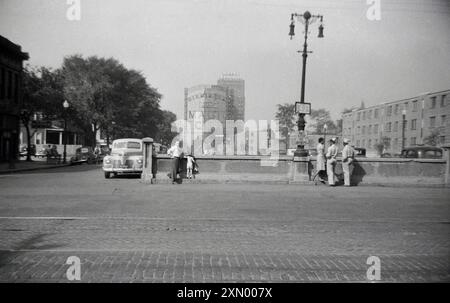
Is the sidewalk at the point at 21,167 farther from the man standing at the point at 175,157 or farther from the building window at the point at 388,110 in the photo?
the building window at the point at 388,110

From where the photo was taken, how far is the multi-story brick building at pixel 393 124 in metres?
49.4

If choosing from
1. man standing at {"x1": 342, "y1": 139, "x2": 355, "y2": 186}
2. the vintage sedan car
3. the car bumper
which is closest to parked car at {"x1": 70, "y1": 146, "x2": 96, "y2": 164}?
the vintage sedan car

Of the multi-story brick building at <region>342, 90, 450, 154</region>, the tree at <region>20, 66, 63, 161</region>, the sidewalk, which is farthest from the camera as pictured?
the multi-story brick building at <region>342, 90, 450, 154</region>

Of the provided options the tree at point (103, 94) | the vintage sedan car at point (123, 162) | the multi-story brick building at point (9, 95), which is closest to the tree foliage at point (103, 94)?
the tree at point (103, 94)

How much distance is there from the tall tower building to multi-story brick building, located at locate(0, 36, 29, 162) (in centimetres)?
1840

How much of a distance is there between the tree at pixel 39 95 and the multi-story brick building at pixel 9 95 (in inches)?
77.9

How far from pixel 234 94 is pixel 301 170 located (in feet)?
22.5

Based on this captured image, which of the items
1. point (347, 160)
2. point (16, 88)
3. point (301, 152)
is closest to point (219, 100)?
point (301, 152)

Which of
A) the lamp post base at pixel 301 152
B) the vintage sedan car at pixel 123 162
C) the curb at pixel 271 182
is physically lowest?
the curb at pixel 271 182

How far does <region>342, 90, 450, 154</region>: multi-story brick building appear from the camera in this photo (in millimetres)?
49375

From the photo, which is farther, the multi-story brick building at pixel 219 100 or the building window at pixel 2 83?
the building window at pixel 2 83

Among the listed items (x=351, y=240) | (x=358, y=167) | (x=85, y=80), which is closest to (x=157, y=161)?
(x=358, y=167)

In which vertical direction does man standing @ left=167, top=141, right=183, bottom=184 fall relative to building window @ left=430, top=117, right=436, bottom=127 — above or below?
below

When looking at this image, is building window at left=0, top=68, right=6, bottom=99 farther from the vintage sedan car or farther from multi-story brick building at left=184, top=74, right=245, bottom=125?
the vintage sedan car
